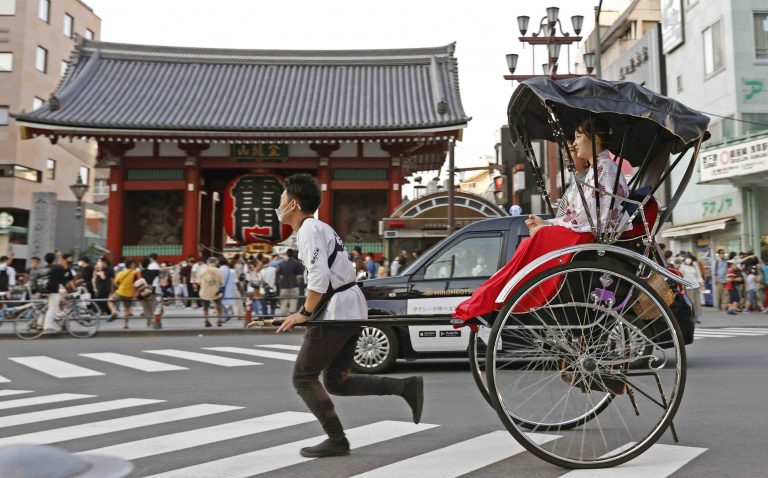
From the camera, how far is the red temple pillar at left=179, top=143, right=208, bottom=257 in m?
23.0

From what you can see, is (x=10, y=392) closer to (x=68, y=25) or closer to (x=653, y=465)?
(x=653, y=465)

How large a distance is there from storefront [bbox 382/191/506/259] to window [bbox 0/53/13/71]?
25.7m

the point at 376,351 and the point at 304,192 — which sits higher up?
the point at 304,192

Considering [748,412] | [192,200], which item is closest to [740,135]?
[192,200]

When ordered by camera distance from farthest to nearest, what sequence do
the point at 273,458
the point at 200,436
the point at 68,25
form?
the point at 68,25 → the point at 200,436 → the point at 273,458

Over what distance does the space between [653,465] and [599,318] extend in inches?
33.7

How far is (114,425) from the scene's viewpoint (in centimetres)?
533

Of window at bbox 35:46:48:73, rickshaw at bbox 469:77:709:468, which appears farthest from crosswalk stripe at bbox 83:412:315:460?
window at bbox 35:46:48:73

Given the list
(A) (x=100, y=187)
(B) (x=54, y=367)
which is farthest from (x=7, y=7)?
(B) (x=54, y=367)

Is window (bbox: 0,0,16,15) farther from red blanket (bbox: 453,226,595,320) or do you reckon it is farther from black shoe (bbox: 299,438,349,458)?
red blanket (bbox: 453,226,595,320)

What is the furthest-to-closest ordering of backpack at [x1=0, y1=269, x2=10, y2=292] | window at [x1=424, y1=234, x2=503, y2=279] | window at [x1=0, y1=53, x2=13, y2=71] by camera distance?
window at [x1=0, y1=53, x2=13, y2=71] → backpack at [x1=0, y1=269, x2=10, y2=292] → window at [x1=424, y1=234, x2=503, y2=279]

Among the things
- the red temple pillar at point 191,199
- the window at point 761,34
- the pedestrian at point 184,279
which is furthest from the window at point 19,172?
the window at point 761,34

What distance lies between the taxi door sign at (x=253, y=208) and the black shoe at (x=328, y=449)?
20.5 m

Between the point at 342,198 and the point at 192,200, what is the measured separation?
5.20 meters
